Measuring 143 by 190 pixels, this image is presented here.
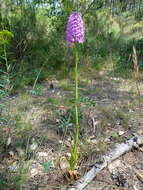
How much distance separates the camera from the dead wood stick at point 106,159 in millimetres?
1344

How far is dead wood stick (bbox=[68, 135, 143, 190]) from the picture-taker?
1.34m

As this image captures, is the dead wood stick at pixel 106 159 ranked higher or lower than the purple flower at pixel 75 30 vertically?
lower

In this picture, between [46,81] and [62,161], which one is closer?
[62,161]

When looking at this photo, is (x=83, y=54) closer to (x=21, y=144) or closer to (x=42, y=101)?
(x=42, y=101)

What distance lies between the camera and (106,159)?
158cm

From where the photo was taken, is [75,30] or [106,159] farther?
[106,159]

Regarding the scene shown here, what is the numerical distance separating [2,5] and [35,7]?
0.64 m

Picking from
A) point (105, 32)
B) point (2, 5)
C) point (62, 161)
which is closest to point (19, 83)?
point (62, 161)

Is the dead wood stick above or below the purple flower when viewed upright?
below

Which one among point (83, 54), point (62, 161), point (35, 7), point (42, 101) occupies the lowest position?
point (62, 161)

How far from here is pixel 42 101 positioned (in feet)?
8.62

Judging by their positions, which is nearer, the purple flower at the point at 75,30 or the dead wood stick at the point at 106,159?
the purple flower at the point at 75,30

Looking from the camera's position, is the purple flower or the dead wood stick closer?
the purple flower

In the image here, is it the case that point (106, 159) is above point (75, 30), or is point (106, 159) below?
below
